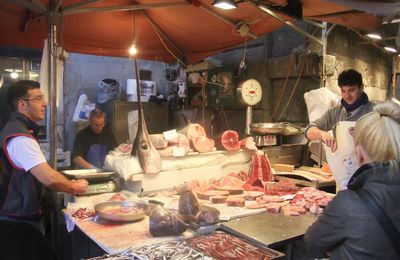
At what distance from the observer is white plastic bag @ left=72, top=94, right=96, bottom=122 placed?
7805 mm

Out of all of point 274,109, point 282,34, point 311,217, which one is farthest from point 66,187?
point 282,34

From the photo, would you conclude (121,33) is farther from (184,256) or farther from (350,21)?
(184,256)

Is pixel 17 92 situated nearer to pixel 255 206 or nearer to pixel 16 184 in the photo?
pixel 16 184

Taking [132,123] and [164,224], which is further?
[132,123]

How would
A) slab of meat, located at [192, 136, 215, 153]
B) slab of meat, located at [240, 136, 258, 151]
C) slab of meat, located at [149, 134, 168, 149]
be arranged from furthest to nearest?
slab of meat, located at [240, 136, 258, 151]
slab of meat, located at [192, 136, 215, 153]
slab of meat, located at [149, 134, 168, 149]

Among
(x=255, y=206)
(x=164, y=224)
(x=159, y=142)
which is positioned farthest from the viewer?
(x=159, y=142)

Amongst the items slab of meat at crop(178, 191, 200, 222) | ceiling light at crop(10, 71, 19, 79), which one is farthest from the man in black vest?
ceiling light at crop(10, 71, 19, 79)

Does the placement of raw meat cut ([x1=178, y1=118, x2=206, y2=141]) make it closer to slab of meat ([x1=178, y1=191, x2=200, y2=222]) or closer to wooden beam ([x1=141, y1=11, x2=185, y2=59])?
slab of meat ([x1=178, y1=191, x2=200, y2=222])

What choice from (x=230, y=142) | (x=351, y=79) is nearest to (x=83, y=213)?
(x=230, y=142)

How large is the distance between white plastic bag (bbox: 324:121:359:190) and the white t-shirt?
292cm

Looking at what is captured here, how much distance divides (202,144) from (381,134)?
8.71 feet

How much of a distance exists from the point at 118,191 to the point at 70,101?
5.29 metres

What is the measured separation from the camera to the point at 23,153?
282cm

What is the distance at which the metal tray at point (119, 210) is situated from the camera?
9.23 ft
